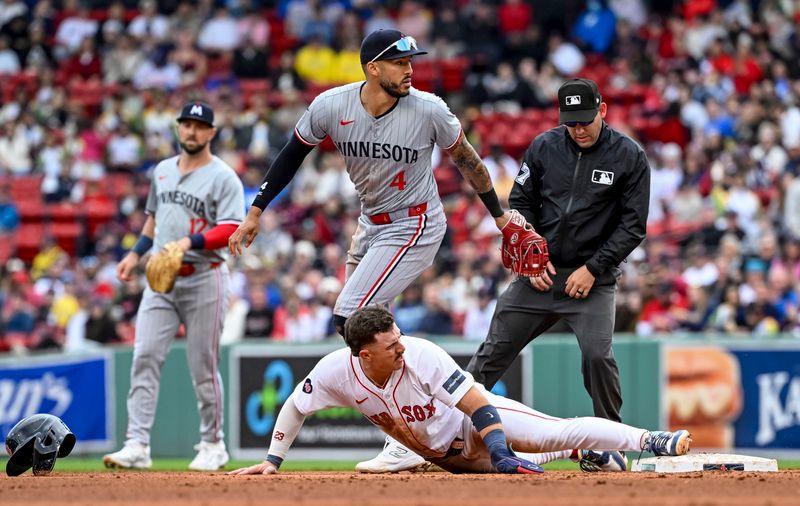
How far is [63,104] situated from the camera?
21.3 metres

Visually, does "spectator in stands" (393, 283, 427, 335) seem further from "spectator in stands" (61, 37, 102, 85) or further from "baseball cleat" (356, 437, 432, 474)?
"spectator in stands" (61, 37, 102, 85)

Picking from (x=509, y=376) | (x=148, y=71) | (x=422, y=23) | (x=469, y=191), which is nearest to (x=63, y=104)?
(x=148, y=71)

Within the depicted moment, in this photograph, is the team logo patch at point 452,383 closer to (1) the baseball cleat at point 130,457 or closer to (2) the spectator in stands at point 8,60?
(1) the baseball cleat at point 130,457

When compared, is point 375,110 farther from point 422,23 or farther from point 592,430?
point 422,23

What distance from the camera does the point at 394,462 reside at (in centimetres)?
777

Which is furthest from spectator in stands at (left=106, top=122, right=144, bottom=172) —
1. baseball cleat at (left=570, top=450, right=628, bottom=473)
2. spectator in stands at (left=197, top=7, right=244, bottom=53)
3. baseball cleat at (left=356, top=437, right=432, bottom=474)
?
baseball cleat at (left=570, top=450, right=628, bottom=473)

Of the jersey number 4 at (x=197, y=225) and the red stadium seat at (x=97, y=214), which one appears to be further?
the red stadium seat at (x=97, y=214)

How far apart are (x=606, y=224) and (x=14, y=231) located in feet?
43.3

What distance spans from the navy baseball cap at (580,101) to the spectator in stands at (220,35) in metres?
15.3

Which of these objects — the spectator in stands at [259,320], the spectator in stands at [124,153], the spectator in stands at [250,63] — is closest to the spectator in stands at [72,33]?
the spectator in stands at [250,63]

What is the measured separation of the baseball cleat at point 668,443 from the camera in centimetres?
703

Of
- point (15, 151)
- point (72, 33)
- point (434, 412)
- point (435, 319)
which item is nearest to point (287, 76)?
point (15, 151)

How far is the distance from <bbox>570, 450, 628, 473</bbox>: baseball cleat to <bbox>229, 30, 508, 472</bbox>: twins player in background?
103 centimetres

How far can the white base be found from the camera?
722 cm
